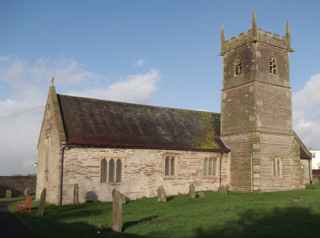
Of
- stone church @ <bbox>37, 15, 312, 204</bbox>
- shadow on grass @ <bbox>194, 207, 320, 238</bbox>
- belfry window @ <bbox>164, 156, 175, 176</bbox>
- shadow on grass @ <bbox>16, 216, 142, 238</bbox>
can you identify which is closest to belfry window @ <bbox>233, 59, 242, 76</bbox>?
stone church @ <bbox>37, 15, 312, 204</bbox>

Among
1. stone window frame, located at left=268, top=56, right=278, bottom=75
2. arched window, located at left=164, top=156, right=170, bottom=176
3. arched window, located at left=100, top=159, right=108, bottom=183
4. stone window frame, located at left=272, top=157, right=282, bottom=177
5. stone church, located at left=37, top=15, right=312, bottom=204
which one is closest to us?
stone church, located at left=37, top=15, right=312, bottom=204

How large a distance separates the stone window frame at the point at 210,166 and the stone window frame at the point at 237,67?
8099 mm

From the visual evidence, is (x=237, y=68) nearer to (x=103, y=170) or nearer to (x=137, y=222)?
(x=103, y=170)

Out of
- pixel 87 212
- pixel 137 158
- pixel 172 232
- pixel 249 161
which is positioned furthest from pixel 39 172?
pixel 172 232

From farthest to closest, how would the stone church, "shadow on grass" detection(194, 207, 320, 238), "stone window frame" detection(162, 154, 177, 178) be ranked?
"stone window frame" detection(162, 154, 177, 178) < the stone church < "shadow on grass" detection(194, 207, 320, 238)

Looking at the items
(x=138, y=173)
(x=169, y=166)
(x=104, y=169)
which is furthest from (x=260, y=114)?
(x=104, y=169)

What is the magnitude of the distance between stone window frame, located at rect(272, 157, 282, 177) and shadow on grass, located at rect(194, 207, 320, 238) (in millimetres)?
13803

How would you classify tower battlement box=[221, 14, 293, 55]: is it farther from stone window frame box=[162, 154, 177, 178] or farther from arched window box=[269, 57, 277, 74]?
stone window frame box=[162, 154, 177, 178]

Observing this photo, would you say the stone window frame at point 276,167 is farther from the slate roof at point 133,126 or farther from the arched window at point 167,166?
the arched window at point 167,166

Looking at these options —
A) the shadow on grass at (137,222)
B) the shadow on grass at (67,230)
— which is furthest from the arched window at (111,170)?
the shadow on grass at (67,230)

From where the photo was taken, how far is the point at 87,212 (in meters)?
21.0

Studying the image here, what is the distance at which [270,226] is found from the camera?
14242 millimetres

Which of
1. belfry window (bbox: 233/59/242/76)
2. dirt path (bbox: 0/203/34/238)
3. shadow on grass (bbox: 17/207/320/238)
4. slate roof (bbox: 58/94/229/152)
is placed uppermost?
belfry window (bbox: 233/59/242/76)

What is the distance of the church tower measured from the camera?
3053 centimetres
